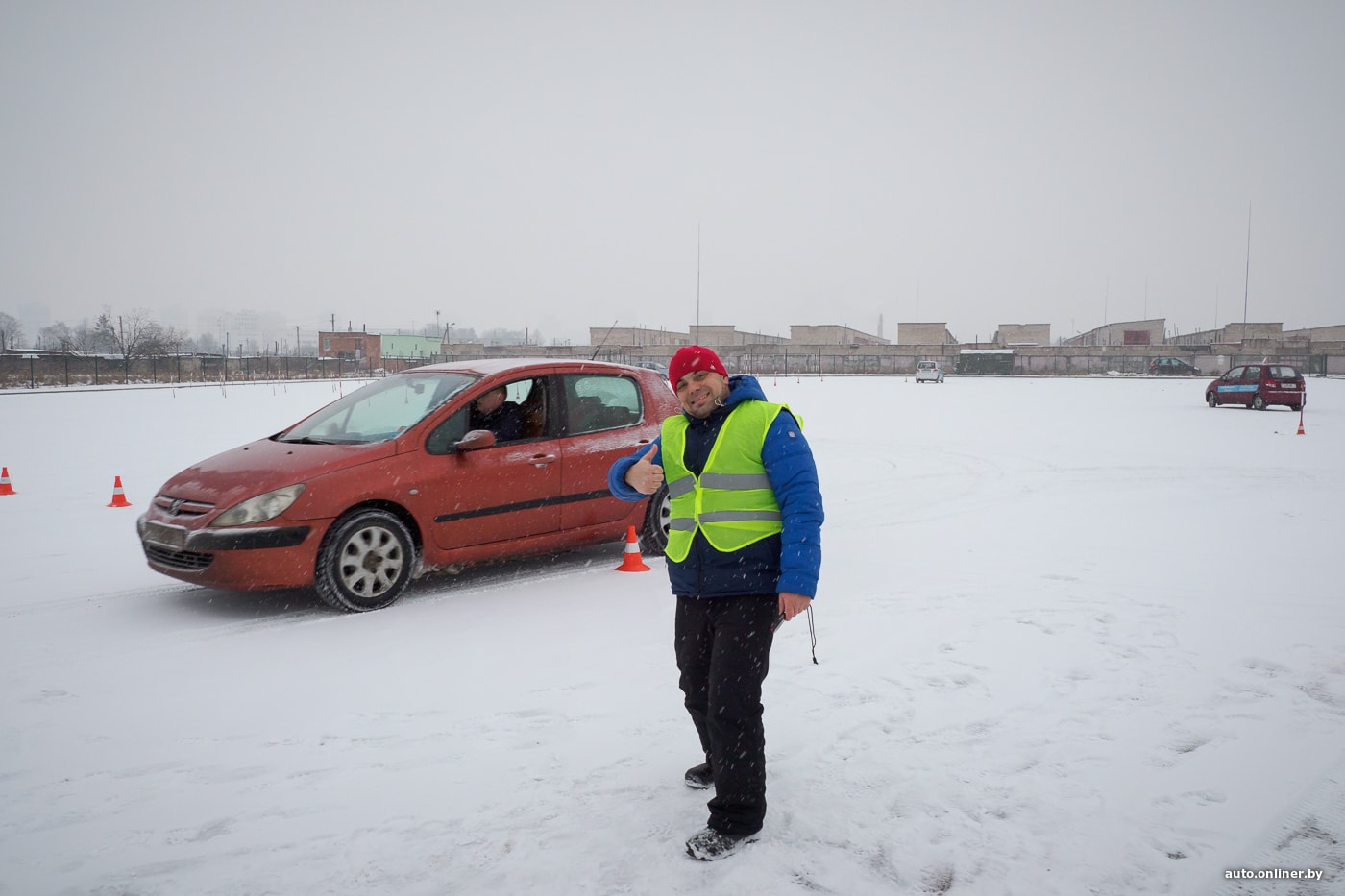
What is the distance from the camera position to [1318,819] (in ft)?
10.5

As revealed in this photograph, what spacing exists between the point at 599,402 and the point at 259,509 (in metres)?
2.69

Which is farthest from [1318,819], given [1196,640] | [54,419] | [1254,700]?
[54,419]

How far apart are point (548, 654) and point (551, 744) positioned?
3.92 ft

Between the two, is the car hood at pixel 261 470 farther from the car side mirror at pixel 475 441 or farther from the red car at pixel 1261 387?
the red car at pixel 1261 387

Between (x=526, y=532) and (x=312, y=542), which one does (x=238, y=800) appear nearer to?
(x=312, y=542)

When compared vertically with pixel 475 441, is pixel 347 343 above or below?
above

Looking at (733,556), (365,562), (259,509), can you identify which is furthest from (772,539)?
(259,509)

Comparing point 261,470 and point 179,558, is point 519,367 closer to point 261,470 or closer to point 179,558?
point 261,470

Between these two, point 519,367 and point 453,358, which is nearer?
point 519,367

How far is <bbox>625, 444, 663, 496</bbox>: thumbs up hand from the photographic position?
3396 millimetres

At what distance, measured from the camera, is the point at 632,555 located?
22.6ft
